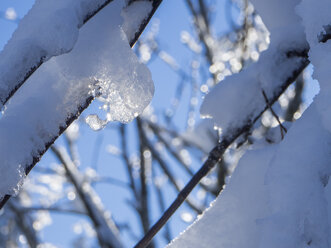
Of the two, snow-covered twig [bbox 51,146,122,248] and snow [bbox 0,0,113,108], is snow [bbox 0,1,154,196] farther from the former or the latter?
snow-covered twig [bbox 51,146,122,248]

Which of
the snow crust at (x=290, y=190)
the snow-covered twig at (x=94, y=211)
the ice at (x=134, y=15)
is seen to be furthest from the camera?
the snow-covered twig at (x=94, y=211)

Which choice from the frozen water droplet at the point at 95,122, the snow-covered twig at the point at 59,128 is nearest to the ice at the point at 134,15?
the snow-covered twig at the point at 59,128

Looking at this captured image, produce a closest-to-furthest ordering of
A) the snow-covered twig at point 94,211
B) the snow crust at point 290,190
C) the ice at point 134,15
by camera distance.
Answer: the snow crust at point 290,190 → the ice at point 134,15 → the snow-covered twig at point 94,211

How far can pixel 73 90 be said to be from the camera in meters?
0.60

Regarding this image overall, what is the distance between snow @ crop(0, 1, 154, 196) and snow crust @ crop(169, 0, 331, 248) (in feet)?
0.83

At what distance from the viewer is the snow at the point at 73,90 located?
0.56m

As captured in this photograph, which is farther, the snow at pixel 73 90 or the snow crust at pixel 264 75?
the snow crust at pixel 264 75

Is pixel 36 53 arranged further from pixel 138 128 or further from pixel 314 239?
pixel 138 128

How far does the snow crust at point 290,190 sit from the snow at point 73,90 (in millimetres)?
254

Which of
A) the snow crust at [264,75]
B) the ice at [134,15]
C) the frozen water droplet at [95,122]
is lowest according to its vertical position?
the snow crust at [264,75]

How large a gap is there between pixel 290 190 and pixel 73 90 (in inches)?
14.9

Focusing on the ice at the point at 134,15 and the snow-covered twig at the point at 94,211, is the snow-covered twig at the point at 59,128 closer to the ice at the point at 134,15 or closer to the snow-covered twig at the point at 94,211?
the ice at the point at 134,15

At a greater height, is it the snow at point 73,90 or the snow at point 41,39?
the snow at point 41,39

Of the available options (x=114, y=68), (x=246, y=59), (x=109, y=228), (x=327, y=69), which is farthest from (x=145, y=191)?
(x=327, y=69)
